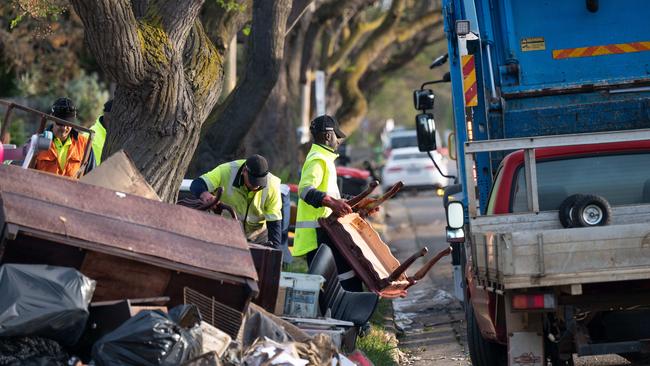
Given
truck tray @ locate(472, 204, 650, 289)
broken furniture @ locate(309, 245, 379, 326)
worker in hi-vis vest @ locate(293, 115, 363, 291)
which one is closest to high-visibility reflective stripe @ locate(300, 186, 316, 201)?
worker in hi-vis vest @ locate(293, 115, 363, 291)

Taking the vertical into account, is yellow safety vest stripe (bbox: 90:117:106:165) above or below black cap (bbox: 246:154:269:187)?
above

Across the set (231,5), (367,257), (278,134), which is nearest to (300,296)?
(367,257)

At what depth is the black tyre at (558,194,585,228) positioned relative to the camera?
7.16 meters

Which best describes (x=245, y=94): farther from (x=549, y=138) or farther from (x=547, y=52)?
(x=549, y=138)

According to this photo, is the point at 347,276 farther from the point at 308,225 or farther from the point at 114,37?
the point at 114,37

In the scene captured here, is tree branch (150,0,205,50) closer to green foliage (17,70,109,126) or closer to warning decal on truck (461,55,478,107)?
warning decal on truck (461,55,478,107)

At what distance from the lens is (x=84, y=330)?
631 centimetres

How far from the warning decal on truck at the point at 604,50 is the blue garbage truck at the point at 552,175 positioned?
0.01m

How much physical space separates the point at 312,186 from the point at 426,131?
2.17 m

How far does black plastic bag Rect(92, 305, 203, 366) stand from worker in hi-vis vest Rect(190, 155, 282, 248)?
3234mm

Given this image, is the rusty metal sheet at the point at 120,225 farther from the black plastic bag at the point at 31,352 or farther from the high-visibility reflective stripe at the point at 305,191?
the high-visibility reflective stripe at the point at 305,191

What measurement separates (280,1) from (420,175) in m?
22.9

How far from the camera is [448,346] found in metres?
10.7

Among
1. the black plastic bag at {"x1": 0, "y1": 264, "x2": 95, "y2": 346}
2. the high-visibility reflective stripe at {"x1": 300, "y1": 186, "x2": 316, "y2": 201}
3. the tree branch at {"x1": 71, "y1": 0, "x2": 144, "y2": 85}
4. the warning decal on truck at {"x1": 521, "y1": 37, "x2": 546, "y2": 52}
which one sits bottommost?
the black plastic bag at {"x1": 0, "y1": 264, "x2": 95, "y2": 346}
